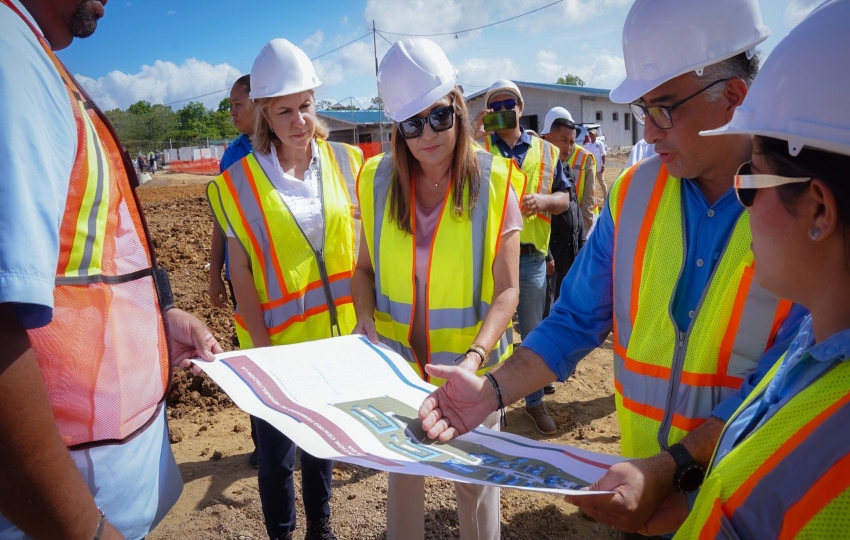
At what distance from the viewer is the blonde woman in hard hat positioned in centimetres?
293

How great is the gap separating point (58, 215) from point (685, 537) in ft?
4.40

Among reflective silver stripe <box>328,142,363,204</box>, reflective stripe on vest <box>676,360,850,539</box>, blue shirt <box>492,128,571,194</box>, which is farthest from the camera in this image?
blue shirt <box>492,128,571,194</box>

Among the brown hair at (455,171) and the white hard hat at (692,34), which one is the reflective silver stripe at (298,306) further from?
the white hard hat at (692,34)

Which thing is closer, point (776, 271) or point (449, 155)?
point (776, 271)

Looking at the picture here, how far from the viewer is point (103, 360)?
4.23ft

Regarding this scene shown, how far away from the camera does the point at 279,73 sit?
10.0 feet

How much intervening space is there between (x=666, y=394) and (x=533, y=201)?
3149mm

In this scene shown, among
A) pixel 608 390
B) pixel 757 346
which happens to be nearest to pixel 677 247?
pixel 757 346

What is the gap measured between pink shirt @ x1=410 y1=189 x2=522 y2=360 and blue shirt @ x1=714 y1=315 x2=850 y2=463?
146cm

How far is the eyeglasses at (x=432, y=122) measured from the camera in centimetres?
248

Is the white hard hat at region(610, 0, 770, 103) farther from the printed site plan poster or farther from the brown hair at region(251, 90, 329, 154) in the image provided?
the brown hair at region(251, 90, 329, 154)

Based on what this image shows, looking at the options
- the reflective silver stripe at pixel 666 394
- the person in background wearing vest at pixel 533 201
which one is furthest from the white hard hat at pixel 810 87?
the person in background wearing vest at pixel 533 201

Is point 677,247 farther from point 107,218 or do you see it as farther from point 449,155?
point 107,218

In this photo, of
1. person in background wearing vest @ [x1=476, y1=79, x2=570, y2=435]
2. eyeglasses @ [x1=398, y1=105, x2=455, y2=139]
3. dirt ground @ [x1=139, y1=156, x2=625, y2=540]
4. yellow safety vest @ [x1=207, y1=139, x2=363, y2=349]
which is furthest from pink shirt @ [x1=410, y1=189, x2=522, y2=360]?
person in background wearing vest @ [x1=476, y1=79, x2=570, y2=435]
